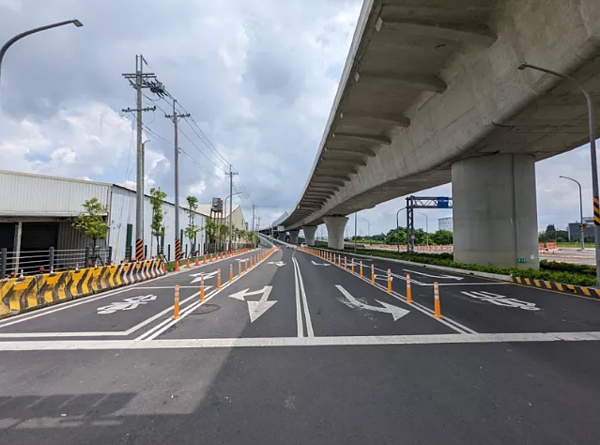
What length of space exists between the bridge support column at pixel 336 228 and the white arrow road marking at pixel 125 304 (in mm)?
56418

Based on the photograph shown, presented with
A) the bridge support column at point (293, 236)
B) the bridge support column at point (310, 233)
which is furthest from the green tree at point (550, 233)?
the bridge support column at point (293, 236)

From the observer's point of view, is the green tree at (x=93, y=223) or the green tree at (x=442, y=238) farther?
the green tree at (x=442, y=238)

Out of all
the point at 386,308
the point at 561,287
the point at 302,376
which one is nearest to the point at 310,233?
the point at 561,287

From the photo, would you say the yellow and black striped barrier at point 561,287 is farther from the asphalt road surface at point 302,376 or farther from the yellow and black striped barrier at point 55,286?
the yellow and black striped barrier at point 55,286

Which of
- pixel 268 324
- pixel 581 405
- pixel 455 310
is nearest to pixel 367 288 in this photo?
pixel 455 310

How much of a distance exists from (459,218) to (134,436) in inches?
795

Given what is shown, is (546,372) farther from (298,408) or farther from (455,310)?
(455,310)

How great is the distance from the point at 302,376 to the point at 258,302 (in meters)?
6.21

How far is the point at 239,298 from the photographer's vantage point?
38.7ft

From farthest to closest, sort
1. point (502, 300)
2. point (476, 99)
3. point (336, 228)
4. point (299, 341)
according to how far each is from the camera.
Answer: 1. point (336, 228)
2. point (476, 99)
3. point (502, 300)
4. point (299, 341)

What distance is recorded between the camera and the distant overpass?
10.4 meters

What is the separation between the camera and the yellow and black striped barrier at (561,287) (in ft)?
39.6

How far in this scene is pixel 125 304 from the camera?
35.8ft

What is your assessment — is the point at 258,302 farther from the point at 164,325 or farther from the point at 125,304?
the point at 125,304
